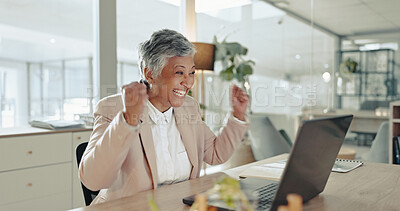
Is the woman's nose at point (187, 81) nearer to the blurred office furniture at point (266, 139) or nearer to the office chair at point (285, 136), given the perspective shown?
the blurred office furniture at point (266, 139)

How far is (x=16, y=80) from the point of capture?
9.54 feet

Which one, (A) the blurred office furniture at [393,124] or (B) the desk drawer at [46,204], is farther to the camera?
(A) the blurred office furniture at [393,124]

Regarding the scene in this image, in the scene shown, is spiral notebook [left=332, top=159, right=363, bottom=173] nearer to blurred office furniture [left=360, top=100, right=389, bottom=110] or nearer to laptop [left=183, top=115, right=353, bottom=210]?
laptop [left=183, top=115, right=353, bottom=210]

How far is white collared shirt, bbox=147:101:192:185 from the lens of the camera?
154 cm

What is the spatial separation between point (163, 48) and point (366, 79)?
127 inches

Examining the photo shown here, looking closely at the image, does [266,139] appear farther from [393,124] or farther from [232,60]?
[393,124]

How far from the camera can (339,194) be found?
4.13 ft

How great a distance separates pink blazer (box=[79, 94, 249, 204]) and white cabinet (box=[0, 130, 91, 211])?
1380 millimetres

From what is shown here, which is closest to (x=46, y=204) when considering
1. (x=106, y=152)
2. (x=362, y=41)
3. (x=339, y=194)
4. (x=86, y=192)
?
(x=86, y=192)

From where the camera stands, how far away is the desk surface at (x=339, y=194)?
112 cm

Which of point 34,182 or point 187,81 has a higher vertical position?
point 187,81

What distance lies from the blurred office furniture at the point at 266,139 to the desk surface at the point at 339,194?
2.37 meters

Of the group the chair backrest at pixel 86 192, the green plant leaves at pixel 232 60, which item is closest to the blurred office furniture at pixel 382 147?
the green plant leaves at pixel 232 60

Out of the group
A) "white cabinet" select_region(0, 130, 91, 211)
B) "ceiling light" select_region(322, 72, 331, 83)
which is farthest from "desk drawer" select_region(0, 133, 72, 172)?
"ceiling light" select_region(322, 72, 331, 83)
